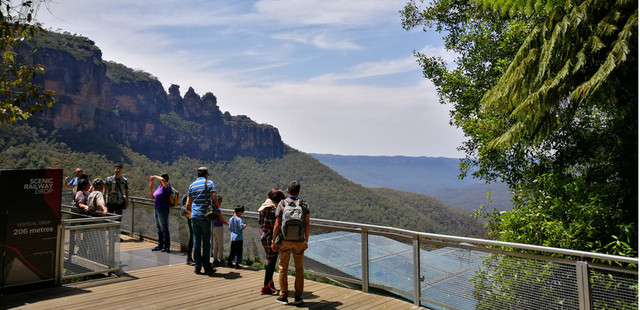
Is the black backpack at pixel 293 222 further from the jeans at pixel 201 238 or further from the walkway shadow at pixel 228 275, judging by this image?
the jeans at pixel 201 238

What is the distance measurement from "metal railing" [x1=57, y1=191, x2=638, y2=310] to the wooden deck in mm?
326

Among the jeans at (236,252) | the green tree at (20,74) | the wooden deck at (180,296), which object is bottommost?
the wooden deck at (180,296)

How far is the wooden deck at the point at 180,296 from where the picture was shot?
19.7 ft

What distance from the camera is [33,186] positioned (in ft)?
21.6

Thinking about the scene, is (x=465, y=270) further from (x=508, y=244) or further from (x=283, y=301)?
(x=283, y=301)

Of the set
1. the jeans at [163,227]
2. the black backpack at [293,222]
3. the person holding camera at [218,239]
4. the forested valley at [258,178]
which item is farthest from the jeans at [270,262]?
the forested valley at [258,178]

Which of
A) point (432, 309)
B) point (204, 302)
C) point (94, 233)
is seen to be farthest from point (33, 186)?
point (432, 309)

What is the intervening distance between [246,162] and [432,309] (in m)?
99.3

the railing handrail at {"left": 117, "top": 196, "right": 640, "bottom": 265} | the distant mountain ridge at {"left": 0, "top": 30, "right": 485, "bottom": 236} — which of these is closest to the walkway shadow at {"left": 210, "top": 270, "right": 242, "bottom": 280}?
the railing handrail at {"left": 117, "top": 196, "right": 640, "bottom": 265}

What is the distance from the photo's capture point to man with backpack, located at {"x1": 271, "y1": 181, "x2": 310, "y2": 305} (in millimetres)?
5924

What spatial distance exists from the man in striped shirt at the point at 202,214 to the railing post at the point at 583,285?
5.68 metres

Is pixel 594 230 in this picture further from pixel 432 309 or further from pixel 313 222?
pixel 313 222

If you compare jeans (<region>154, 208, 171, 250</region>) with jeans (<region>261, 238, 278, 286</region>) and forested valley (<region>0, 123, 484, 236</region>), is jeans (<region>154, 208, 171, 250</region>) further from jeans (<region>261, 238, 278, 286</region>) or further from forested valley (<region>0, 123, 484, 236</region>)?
forested valley (<region>0, 123, 484, 236</region>)

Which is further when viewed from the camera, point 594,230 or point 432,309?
point 594,230
